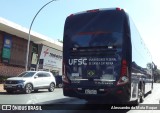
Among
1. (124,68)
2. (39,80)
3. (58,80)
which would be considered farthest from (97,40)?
(58,80)

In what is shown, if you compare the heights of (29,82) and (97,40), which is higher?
(97,40)

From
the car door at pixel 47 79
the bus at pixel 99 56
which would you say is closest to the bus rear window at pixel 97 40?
the bus at pixel 99 56

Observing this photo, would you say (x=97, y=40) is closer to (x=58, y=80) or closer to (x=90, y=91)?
A: (x=90, y=91)

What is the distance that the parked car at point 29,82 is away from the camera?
1983cm

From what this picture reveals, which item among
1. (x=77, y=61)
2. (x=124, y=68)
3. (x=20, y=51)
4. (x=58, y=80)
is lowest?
(x=58, y=80)

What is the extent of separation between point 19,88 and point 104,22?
11574 millimetres

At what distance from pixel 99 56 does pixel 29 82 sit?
1176 centimetres

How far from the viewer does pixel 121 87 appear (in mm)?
9219

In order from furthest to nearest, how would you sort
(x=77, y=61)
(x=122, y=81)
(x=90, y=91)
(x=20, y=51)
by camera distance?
(x=20, y=51) → (x=77, y=61) → (x=90, y=91) → (x=122, y=81)

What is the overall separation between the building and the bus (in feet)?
65.0

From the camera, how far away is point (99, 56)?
9758 mm

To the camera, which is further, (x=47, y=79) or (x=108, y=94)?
(x=47, y=79)

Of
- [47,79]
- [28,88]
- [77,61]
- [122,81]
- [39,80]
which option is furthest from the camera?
[47,79]

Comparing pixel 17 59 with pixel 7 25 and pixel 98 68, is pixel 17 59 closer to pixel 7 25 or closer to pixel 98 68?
pixel 7 25
